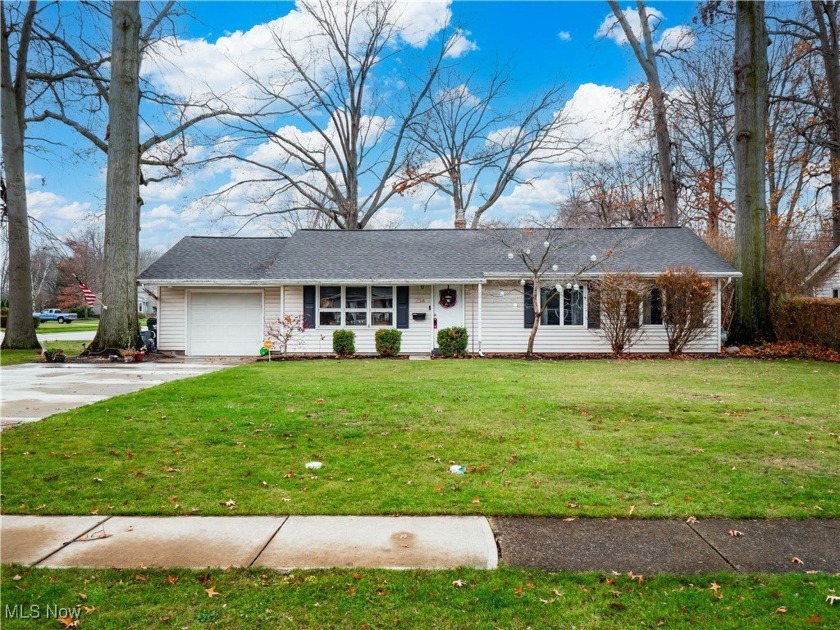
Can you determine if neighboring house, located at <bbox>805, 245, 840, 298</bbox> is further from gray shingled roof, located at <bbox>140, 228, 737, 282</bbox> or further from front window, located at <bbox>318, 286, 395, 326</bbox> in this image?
front window, located at <bbox>318, 286, 395, 326</bbox>

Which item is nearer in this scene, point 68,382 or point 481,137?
point 68,382

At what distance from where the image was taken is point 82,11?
16.7 metres

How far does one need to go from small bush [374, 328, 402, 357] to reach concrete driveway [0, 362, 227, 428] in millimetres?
4388

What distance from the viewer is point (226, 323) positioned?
Result: 17.0m

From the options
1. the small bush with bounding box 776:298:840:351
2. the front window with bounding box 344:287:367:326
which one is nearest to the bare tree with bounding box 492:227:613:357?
the front window with bounding box 344:287:367:326

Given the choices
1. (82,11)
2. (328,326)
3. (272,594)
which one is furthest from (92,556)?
(82,11)

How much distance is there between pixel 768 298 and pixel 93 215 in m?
23.1

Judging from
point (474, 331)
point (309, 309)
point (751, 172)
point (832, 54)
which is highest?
point (832, 54)

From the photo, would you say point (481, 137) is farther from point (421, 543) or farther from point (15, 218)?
point (421, 543)

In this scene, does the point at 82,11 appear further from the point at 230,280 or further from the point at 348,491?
the point at 348,491

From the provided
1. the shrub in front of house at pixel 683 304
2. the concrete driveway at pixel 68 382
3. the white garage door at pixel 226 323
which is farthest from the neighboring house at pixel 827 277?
the concrete driveway at pixel 68 382

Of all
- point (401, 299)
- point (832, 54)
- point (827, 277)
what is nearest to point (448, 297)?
point (401, 299)

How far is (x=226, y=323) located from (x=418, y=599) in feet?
51.1

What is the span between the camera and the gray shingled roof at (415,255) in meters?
16.3
